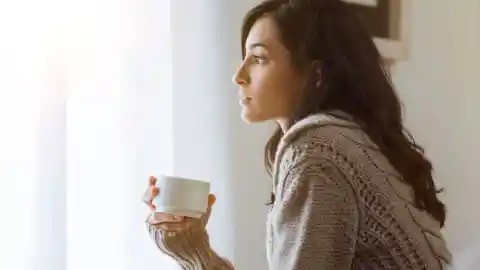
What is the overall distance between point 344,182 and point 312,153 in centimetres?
5

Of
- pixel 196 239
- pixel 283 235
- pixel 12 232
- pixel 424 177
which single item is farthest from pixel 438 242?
pixel 12 232

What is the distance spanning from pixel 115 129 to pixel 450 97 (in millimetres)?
1025

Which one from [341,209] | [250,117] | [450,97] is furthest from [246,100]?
[450,97]

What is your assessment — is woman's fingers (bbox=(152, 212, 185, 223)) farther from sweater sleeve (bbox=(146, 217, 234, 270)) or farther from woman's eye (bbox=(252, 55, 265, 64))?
woman's eye (bbox=(252, 55, 265, 64))

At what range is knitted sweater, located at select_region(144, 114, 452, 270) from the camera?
0.85 metres

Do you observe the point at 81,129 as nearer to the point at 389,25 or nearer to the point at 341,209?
the point at 341,209

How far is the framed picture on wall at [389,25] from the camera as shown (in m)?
1.70

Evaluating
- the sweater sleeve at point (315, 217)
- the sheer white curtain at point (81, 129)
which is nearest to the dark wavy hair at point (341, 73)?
the sweater sleeve at point (315, 217)

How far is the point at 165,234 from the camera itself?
1.02 m

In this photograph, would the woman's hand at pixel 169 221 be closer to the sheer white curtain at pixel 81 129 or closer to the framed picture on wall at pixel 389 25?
the sheer white curtain at pixel 81 129

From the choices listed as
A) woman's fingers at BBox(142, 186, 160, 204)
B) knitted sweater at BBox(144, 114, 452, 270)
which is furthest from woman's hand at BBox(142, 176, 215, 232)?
knitted sweater at BBox(144, 114, 452, 270)

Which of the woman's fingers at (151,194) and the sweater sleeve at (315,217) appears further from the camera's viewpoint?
the woman's fingers at (151,194)

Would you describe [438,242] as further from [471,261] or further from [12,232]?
[12,232]

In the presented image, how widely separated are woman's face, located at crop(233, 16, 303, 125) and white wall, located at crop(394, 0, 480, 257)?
815 millimetres
